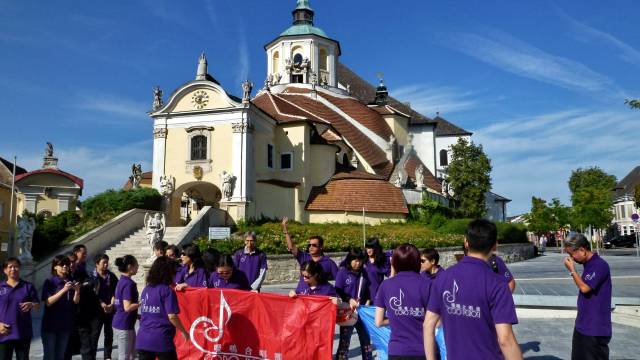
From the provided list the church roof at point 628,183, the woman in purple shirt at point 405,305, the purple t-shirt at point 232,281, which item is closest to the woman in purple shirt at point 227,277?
the purple t-shirt at point 232,281

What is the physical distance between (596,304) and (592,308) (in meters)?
0.06

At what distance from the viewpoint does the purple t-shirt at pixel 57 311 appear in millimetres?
7023

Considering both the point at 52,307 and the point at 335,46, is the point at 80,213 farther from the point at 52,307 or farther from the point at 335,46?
the point at 335,46

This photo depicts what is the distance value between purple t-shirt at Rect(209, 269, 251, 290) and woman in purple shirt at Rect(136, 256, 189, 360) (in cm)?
171

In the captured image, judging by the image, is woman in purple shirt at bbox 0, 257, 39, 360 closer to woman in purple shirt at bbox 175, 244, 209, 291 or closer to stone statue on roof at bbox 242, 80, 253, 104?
woman in purple shirt at bbox 175, 244, 209, 291

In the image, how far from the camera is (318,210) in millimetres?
36938

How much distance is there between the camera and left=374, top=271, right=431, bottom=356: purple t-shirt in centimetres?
496

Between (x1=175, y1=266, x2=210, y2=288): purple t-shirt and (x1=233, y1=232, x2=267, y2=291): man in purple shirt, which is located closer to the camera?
(x1=175, y1=266, x2=210, y2=288): purple t-shirt

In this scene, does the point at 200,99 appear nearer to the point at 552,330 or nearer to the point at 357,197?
the point at 357,197

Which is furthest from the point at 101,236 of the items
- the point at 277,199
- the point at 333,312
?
the point at 333,312

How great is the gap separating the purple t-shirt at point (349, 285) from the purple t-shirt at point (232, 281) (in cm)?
140

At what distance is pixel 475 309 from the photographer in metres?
3.66

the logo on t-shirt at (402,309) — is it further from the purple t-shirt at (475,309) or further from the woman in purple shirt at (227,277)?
the woman in purple shirt at (227,277)

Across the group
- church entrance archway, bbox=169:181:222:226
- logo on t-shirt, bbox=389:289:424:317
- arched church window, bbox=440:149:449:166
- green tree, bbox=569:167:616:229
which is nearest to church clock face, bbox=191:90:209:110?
church entrance archway, bbox=169:181:222:226
